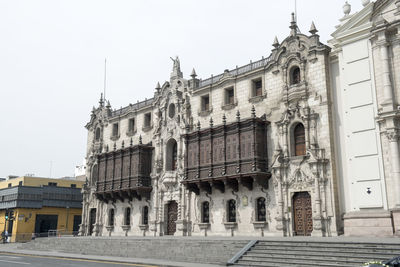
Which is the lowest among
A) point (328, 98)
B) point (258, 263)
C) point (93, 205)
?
point (258, 263)

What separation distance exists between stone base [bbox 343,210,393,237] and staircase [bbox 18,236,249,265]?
6.14m

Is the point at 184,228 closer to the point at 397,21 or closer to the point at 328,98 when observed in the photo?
the point at 328,98

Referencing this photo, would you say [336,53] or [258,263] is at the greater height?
[336,53]

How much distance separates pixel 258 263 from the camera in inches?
763

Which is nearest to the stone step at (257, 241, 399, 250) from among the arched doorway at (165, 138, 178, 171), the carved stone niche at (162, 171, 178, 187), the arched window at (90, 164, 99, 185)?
the carved stone niche at (162, 171, 178, 187)

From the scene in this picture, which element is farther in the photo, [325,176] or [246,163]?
[246,163]

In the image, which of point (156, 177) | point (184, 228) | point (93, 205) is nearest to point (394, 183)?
point (184, 228)

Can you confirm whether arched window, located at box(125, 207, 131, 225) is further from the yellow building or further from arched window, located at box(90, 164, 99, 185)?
the yellow building

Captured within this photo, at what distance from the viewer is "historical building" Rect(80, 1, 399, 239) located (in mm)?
26203

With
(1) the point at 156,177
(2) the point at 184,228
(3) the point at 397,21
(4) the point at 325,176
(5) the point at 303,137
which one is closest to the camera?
(3) the point at 397,21

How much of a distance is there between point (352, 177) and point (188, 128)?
588 inches

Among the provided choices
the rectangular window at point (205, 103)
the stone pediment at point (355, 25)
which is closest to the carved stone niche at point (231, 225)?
the rectangular window at point (205, 103)

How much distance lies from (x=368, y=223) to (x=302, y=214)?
4.65 m

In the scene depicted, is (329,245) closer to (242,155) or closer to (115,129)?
(242,155)
